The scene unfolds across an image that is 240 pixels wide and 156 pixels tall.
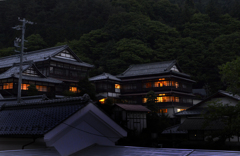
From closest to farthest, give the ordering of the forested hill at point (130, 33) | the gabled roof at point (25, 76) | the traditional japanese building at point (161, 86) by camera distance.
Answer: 1. the gabled roof at point (25, 76)
2. the traditional japanese building at point (161, 86)
3. the forested hill at point (130, 33)

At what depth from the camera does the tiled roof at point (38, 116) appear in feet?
25.3

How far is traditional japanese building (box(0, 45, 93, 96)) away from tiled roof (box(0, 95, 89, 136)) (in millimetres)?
28619

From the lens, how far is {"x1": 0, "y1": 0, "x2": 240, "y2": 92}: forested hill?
227 ft

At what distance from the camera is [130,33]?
79.0m

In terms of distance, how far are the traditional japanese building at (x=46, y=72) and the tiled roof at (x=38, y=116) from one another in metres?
28.6

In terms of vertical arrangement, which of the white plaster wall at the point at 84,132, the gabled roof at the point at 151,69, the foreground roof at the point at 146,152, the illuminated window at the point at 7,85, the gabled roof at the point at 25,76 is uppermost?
the gabled roof at the point at 151,69

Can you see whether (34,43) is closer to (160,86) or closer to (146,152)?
(160,86)

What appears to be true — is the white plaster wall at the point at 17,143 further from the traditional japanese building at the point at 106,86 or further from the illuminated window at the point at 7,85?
the traditional japanese building at the point at 106,86

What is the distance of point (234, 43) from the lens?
227ft

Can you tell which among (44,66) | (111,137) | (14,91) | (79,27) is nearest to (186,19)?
(79,27)

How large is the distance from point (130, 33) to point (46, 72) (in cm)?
4029

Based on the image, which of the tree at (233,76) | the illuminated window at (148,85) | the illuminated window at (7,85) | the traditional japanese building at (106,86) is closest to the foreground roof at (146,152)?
the tree at (233,76)

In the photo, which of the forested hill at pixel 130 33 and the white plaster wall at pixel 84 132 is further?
the forested hill at pixel 130 33

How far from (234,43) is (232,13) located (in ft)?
88.2
